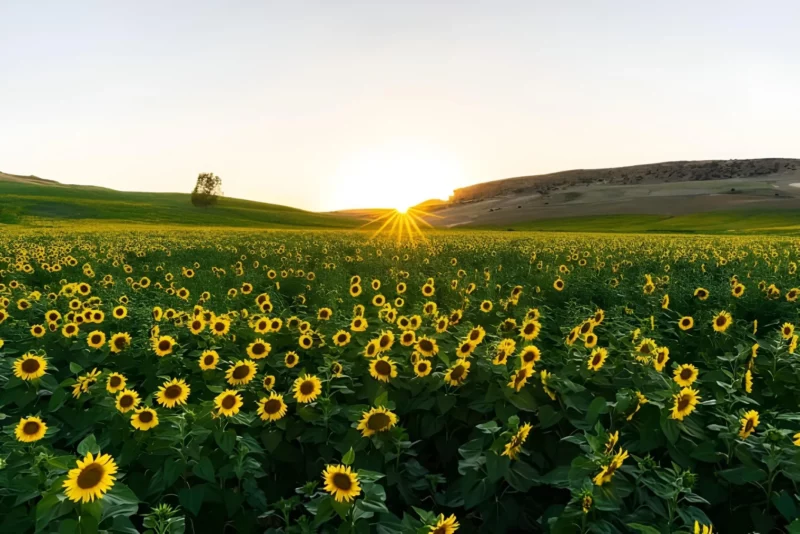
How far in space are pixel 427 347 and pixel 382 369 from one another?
1.46ft

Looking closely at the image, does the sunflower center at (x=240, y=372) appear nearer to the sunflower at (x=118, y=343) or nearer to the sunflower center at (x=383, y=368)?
the sunflower center at (x=383, y=368)

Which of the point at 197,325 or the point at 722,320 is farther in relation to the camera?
the point at 197,325

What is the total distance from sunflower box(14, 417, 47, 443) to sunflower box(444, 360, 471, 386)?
8.87ft

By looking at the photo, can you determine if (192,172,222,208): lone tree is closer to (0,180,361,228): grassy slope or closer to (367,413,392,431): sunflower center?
(0,180,361,228): grassy slope

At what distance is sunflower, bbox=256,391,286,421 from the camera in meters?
3.66

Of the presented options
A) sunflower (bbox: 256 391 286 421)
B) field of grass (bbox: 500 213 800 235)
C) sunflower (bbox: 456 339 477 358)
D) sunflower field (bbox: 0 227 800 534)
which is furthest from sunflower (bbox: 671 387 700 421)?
field of grass (bbox: 500 213 800 235)

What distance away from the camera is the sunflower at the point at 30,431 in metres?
3.15

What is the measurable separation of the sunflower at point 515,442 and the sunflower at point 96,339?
161 inches

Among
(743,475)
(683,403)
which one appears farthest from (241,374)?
(743,475)

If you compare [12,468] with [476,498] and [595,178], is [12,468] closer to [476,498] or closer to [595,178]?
[476,498]

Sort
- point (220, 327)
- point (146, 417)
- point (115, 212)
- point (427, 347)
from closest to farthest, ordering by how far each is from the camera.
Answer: point (146, 417) < point (427, 347) < point (220, 327) < point (115, 212)

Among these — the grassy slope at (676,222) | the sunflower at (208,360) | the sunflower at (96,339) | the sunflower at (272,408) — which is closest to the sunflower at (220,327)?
the sunflower at (208,360)

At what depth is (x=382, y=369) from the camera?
13.4ft

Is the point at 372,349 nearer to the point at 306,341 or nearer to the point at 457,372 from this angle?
the point at 457,372
